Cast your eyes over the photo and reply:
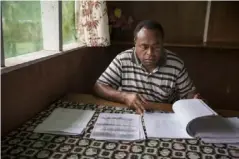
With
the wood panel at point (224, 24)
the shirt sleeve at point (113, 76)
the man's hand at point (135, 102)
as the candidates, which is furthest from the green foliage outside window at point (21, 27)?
the wood panel at point (224, 24)

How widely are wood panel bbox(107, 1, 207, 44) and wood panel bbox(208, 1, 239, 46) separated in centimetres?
9

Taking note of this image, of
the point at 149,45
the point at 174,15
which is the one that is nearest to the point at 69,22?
the point at 149,45

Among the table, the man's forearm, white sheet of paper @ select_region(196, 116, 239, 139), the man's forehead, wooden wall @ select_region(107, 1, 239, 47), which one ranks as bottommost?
the table

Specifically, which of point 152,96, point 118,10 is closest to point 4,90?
point 152,96

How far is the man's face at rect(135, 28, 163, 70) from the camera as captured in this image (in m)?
1.40

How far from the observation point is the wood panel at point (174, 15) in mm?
2309

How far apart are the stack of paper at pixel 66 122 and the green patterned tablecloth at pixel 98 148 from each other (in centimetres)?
3

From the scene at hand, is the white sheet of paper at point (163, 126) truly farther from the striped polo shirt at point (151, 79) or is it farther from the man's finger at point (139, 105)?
the striped polo shirt at point (151, 79)

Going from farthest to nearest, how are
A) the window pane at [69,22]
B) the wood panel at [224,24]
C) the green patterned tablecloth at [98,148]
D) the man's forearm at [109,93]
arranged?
the wood panel at [224,24]
the window pane at [69,22]
the man's forearm at [109,93]
the green patterned tablecloth at [98,148]

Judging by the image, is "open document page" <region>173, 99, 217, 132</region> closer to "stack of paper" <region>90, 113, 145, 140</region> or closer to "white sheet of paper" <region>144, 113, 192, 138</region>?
"white sheet of paper" <region>144, 113, 192, 138</region>

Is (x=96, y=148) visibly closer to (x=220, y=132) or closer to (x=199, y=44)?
(x=220, y=132)

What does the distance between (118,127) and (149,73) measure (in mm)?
579

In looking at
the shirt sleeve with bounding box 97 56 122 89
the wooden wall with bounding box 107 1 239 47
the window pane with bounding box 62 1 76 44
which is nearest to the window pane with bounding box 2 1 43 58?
the window pane with bounding box 62 1 76 44

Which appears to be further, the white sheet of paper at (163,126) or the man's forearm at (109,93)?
the man's forearm at (109,93)
